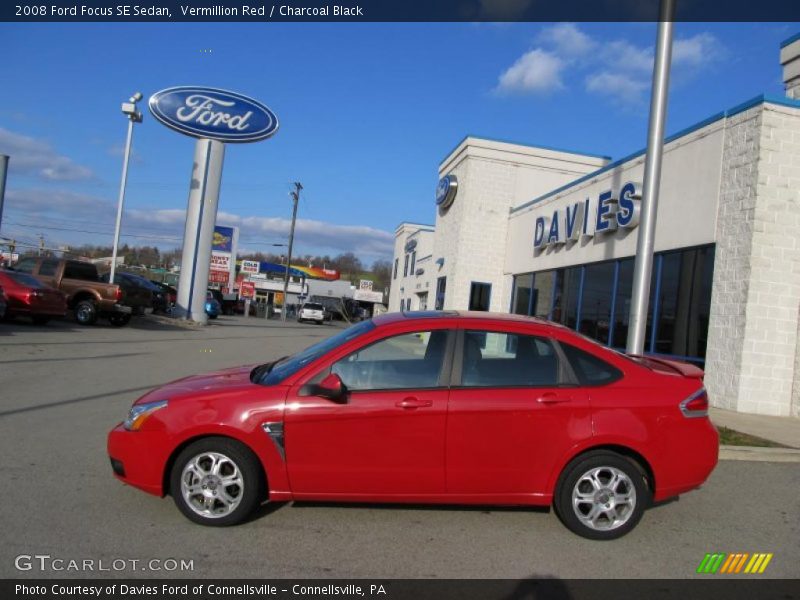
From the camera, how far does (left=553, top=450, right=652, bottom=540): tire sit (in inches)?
180

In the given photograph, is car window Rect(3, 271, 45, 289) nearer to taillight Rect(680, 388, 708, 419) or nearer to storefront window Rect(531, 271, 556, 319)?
storefront window Rect(531, 271, 556, 319)

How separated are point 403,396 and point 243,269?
7201 centimetres

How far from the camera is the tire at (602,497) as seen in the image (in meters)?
4.58

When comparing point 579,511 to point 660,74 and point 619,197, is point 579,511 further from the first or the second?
point 619,197

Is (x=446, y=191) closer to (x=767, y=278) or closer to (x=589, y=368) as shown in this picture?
(x=767, y=278)

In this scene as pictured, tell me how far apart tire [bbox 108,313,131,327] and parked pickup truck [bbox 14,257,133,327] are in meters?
0.89

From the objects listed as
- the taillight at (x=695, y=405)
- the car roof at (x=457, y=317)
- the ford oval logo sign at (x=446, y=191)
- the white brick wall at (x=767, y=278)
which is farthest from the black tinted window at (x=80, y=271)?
A: the taillight at (x=695, y=405)

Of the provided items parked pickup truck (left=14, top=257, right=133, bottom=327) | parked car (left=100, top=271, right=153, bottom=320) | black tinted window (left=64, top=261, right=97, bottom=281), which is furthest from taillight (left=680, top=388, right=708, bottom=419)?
parked car (left=100, top=271, right=153, bottom=320)

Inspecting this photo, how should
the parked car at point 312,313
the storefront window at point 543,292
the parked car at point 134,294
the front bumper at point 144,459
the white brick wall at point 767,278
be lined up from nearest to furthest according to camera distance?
the front bumper at point 144,459
the white brick wall at point 767,278
the storefront window at point 543,292
the parked car at point 134,294
the parked car at point 312,313

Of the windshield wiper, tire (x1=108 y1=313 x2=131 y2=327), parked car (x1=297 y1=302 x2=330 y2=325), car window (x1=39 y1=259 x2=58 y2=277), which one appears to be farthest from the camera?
parked car (x1=297 y1=302 x2=330 y2=325)

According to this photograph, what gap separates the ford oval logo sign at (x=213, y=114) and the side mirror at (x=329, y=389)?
24.9 meters

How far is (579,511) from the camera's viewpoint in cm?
460

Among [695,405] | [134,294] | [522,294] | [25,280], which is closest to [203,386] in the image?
[695,405]

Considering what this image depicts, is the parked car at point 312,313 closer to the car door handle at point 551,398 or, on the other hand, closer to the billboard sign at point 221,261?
the billboard sign at point 221,261
